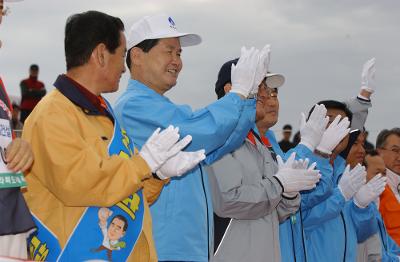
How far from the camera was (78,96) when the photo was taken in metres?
4.02

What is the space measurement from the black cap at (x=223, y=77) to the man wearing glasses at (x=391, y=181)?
318 centimetres

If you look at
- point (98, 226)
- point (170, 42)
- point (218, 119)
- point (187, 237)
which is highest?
point (170, 42)

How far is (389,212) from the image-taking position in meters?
8.59

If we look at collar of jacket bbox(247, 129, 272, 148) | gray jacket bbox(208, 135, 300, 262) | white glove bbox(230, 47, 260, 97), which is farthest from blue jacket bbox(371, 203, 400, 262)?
white glove bbox(230, 47, 260, 97)

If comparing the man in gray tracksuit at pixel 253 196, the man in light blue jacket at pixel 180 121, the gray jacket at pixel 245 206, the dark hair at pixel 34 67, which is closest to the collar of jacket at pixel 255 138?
the man in gray tracksuit at pixel 253 196

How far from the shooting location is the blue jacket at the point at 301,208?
20.0 ft

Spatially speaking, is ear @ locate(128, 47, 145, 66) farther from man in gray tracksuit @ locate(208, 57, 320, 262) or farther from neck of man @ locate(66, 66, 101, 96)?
neck of man @ locate(66, 66, 101, 96)

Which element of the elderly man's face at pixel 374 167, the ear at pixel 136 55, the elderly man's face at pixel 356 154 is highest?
the ear at pixel 136 55

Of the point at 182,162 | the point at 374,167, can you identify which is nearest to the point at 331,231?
the point at 374,167

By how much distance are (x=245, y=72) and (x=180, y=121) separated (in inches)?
22.3

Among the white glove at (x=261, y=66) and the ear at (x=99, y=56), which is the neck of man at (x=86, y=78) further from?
the white glove at (x=261, y=66)

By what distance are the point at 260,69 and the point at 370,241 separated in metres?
3.24

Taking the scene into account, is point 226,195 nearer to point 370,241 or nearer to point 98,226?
point 98,226

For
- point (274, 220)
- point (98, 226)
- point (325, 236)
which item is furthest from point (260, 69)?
point (325, 236)
